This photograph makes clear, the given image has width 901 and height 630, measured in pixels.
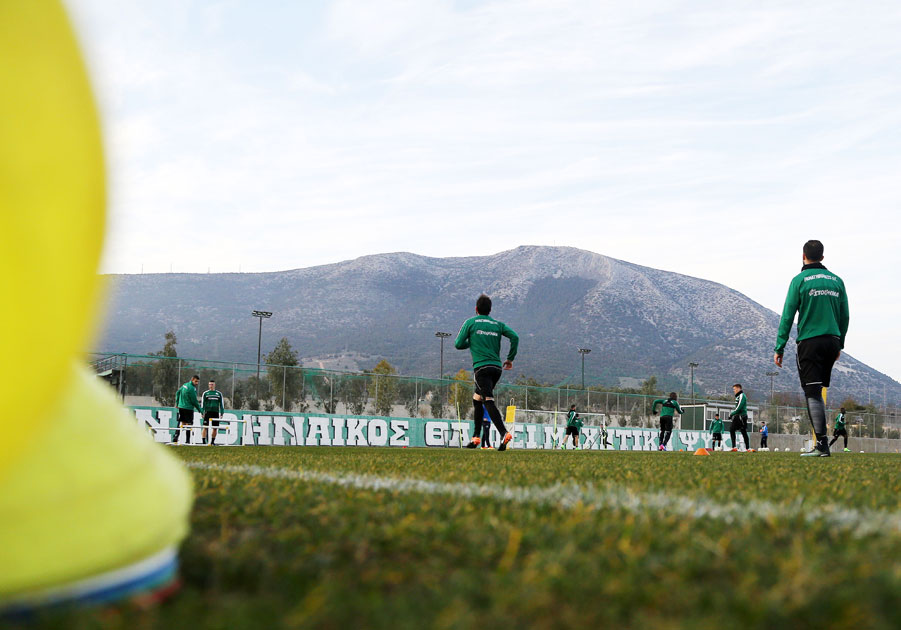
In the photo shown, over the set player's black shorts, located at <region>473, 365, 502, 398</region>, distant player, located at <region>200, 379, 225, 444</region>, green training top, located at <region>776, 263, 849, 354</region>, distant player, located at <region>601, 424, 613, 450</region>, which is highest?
green training top, located at <region>776, 263, 849, 354</region>

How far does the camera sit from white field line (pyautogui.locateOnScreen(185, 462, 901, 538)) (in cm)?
271

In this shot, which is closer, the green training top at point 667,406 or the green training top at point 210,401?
the green training top at point 210,401

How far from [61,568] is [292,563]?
57cm

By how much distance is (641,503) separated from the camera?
3156mm

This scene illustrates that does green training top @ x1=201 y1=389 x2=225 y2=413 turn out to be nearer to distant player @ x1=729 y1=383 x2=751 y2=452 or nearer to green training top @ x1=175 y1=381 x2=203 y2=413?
green training top @ x1=175 y1=381 x2=203 y2=413

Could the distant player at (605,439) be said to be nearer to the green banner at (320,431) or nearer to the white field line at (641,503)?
the green banner at (320,431)

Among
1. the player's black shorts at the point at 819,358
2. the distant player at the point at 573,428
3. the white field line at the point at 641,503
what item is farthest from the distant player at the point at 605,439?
the white field line at the point at 641,503

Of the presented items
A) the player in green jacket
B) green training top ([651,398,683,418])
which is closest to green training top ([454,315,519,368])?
the player in green jacket

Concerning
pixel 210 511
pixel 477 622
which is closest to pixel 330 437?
pixel 210 511

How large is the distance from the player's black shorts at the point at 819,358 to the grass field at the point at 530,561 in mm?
5998

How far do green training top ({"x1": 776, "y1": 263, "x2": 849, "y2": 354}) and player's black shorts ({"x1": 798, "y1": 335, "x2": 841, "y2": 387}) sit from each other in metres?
0.07

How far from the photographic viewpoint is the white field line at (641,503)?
2713 mm

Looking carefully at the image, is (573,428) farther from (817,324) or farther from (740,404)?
(817,324)

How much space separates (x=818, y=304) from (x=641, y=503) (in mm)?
7081
